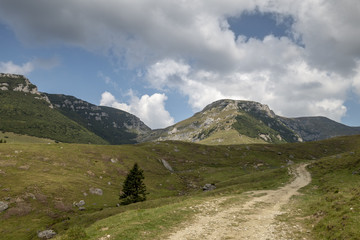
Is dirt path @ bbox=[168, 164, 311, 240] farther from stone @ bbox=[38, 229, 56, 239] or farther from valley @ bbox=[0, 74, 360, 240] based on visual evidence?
stone @ bbox=[38, 229, 56, 239]

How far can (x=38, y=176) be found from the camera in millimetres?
76812

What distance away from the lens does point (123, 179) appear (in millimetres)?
98750

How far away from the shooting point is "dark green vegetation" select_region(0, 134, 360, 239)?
87.8 ft

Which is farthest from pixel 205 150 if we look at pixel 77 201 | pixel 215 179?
pixel 77 201

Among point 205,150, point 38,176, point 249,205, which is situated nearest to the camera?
point 249,205

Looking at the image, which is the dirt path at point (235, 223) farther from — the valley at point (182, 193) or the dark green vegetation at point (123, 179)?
the dark green vegetation at point (123, 179)

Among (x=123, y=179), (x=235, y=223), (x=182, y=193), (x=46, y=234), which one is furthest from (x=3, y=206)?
(x=235, y=223)

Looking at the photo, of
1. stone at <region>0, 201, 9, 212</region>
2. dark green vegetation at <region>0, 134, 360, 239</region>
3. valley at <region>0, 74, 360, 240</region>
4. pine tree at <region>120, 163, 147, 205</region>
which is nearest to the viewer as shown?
valley at <region>0, 74, 360, 240</region>

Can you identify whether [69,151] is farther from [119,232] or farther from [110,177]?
[119,232]

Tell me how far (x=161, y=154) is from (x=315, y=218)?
12803 centimetres

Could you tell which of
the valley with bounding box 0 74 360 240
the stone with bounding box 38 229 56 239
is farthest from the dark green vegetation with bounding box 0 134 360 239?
the stone with bounding box 38 229 56 239

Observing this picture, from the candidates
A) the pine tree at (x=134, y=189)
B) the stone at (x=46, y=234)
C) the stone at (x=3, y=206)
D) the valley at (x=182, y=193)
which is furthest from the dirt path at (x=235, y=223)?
the stone at (x=3, y=206)

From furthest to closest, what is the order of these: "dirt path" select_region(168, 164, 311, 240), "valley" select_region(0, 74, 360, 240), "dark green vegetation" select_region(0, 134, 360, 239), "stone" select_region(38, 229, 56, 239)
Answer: "stone" select_region(38, 229, 56, 239) < "dark green vegetation" select_region(0, 134, 360, 239) < "valley" select_region(0, 74, 360, 240) < "dirt path" select_region(168, 164, 311, 240)

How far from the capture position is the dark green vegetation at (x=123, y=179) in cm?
2675
